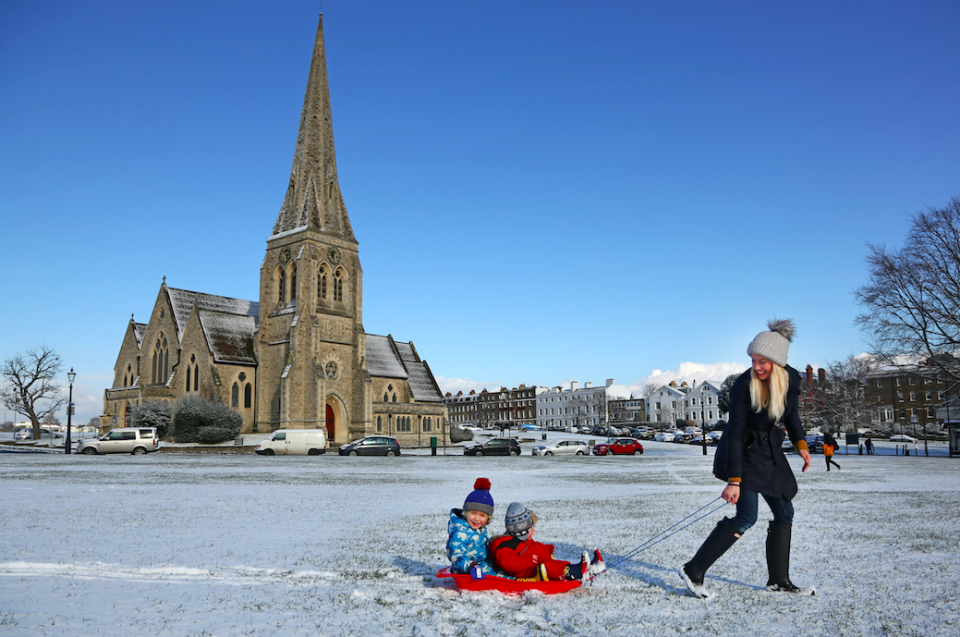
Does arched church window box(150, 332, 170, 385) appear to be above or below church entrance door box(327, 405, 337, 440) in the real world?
Answer: above

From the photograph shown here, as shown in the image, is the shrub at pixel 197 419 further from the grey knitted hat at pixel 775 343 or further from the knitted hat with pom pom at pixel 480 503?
the grey knitted hat at pixel 775 343

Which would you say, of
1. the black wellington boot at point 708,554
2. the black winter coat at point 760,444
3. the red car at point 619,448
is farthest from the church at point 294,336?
the black winter coat at point 760,444

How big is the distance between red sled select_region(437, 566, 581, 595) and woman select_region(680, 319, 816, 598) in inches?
40.0

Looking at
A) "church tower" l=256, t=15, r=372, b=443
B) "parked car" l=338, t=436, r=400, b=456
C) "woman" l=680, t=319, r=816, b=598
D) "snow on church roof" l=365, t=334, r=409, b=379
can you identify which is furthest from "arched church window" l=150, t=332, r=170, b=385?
"woman" l=680, t=319, r=816, b=598

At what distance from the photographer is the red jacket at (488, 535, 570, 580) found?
5703 mm

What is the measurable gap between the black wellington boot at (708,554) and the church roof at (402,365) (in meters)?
57.5

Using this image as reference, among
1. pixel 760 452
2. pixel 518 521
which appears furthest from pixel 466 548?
pixel 760 452

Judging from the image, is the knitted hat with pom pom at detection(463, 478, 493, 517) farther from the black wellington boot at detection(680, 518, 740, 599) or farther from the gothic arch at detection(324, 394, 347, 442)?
the gothic arch at detection(324, 394, 347, 442)

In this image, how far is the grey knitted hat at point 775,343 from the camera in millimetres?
5633

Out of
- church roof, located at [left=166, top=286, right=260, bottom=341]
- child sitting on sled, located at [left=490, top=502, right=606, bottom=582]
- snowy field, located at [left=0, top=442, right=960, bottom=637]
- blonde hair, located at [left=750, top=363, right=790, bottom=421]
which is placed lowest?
snowy field, located at [left=0, top=442, right=960, bottom=637]

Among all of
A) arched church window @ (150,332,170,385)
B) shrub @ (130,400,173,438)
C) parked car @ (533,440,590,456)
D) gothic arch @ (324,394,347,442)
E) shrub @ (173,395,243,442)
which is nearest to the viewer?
parked car @ (533,440,590,456)

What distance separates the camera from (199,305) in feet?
184

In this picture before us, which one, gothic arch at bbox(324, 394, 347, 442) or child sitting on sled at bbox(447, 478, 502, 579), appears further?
gothic arch at bbox(324, 394, 347, 442)

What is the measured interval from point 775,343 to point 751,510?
1362mm
